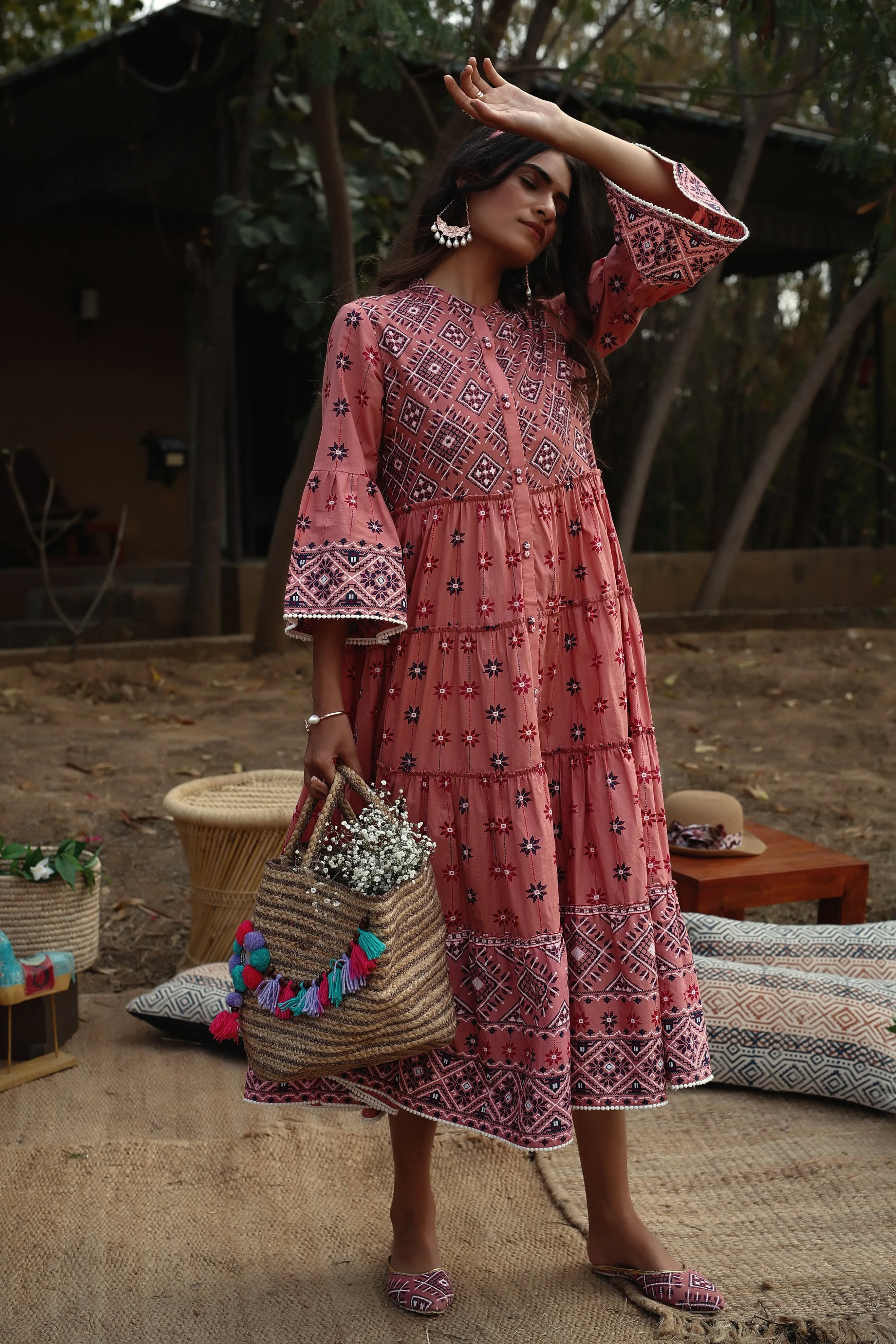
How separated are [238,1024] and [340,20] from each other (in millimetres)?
4629

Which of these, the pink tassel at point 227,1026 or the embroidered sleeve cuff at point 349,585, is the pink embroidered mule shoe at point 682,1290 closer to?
the pink tassel at point 227,1026

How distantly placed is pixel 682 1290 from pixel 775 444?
8281 mm

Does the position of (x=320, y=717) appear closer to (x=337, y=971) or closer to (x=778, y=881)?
(x=337, y=971)

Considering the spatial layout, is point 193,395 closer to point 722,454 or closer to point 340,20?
point 722,454

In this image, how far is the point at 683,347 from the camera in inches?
351

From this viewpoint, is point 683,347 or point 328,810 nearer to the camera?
point 328,810

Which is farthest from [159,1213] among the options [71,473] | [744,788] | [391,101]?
[71,473]

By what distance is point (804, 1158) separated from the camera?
107 inches

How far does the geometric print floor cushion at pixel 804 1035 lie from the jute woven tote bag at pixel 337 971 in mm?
1155

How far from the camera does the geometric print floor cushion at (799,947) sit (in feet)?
10.9

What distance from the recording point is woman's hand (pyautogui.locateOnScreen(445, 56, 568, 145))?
2.00m

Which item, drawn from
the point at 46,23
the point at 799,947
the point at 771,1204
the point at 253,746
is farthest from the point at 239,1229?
the point at 46,23

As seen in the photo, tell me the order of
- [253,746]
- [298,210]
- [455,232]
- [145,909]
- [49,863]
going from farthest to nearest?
[298,210] < [253,746] < [145,909] < [49,863] < [455,232]

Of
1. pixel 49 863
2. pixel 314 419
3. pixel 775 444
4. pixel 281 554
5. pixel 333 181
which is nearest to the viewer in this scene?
pixel 49 863
